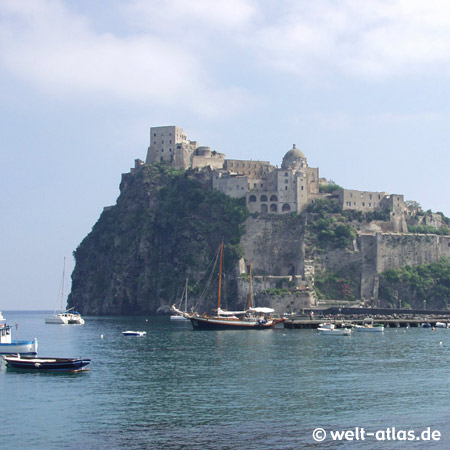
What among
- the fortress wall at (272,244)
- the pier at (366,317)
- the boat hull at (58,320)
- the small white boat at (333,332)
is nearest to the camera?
the small white boat at (333,332)

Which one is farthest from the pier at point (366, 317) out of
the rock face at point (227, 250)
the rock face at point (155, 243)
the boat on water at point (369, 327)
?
the rock face at point (155, 243)

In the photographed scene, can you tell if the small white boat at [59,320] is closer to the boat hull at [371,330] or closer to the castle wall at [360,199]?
the castle wall at [360,199]

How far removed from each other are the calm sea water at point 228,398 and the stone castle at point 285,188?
196 ft

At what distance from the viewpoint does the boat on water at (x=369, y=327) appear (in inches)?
3565

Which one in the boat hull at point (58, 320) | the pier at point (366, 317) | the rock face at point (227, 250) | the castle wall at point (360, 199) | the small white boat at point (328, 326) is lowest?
the boat hull at point (58, 320)

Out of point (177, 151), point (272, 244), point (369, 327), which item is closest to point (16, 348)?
point (369, 327)

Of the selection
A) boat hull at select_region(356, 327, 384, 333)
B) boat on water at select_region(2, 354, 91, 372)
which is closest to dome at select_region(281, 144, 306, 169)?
boat hull at select_region(356, 327, 384, 333)

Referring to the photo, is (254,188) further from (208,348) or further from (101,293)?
(208,348)

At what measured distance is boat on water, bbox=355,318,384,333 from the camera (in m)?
90.6

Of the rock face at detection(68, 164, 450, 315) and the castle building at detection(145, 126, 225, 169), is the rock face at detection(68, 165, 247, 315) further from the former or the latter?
the castle building at detection(145, 126, 225, 169)

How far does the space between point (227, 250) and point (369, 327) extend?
36.2 metres

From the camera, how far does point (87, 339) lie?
80.6 metres

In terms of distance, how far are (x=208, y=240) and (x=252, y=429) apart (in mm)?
95567

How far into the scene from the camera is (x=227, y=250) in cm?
12206
